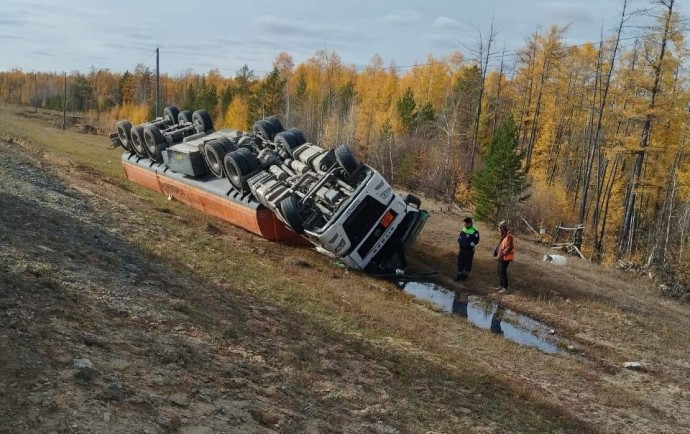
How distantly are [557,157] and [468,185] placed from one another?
9497 millimetres

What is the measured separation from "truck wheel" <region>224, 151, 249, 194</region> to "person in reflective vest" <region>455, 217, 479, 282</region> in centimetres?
530

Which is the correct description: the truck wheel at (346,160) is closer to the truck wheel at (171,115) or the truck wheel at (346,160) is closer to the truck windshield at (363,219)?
the truck windshield at (363,219)

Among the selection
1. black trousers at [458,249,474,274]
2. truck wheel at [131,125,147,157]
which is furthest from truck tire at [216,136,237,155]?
black trousers at [458,249,474,274]

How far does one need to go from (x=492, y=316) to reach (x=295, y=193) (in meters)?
4.93

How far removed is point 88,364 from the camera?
182 inches

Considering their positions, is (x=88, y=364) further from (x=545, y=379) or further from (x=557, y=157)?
(x=557, y=157)

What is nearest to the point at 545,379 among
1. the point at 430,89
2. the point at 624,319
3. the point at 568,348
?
the point at 568,348

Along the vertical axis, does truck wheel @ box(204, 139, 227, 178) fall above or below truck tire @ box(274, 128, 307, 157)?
below

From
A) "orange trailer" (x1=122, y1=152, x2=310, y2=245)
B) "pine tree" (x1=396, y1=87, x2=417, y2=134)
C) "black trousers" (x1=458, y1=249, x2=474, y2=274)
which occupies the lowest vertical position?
"black trousers" (x1=458, y1=249, x2=474, y2=274)

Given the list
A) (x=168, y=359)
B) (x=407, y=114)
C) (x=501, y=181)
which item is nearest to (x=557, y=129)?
(x=407, y=114)

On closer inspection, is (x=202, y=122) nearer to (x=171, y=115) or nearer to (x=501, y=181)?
(x=171, y=115)

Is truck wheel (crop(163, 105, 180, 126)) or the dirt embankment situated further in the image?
truck wheel (crop(163, 105, 180, 126))

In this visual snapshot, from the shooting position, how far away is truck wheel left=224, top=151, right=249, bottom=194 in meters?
13.6

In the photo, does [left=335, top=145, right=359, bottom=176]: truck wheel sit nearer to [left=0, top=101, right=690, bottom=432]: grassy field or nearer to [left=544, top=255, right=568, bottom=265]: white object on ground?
[left=0, top=101, right=690, bottom=432]: grassy field
